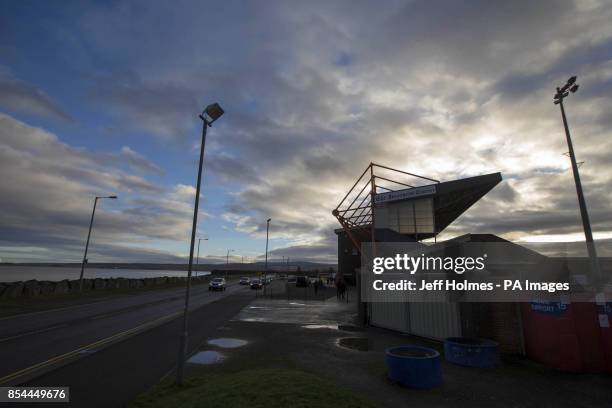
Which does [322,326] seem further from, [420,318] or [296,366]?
[296,366]

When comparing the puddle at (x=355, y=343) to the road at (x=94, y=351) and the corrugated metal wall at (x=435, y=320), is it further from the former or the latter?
the road at (x=94, y=351)

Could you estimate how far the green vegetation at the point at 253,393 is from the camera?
6.32m

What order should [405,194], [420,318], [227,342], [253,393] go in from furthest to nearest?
[405,194] < [420,318] < [227,342] < [253,393]

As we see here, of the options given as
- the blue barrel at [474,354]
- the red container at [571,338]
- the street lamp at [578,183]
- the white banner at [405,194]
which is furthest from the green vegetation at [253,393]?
the white banner at [405,194]

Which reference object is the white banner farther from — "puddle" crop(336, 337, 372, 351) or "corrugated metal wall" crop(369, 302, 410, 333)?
"puddle" crop(336, 337, 372, 351)

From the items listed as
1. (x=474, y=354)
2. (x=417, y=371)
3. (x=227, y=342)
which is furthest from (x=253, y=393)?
(x=474, y=354)

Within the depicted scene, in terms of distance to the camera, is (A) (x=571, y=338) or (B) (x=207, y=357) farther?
(B) (x=207, y=357)

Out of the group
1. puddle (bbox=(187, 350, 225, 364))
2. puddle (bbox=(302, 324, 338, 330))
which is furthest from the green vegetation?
puddle (bbox=(302, 324, 338, 330))

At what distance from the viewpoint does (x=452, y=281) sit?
41.2 ft

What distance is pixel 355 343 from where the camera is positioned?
13703mm

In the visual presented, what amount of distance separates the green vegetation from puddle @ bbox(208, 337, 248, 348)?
4628 millimetres

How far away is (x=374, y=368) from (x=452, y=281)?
4870mm

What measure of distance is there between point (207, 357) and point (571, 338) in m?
11.3

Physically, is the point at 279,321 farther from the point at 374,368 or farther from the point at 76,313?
the point at 76,313
